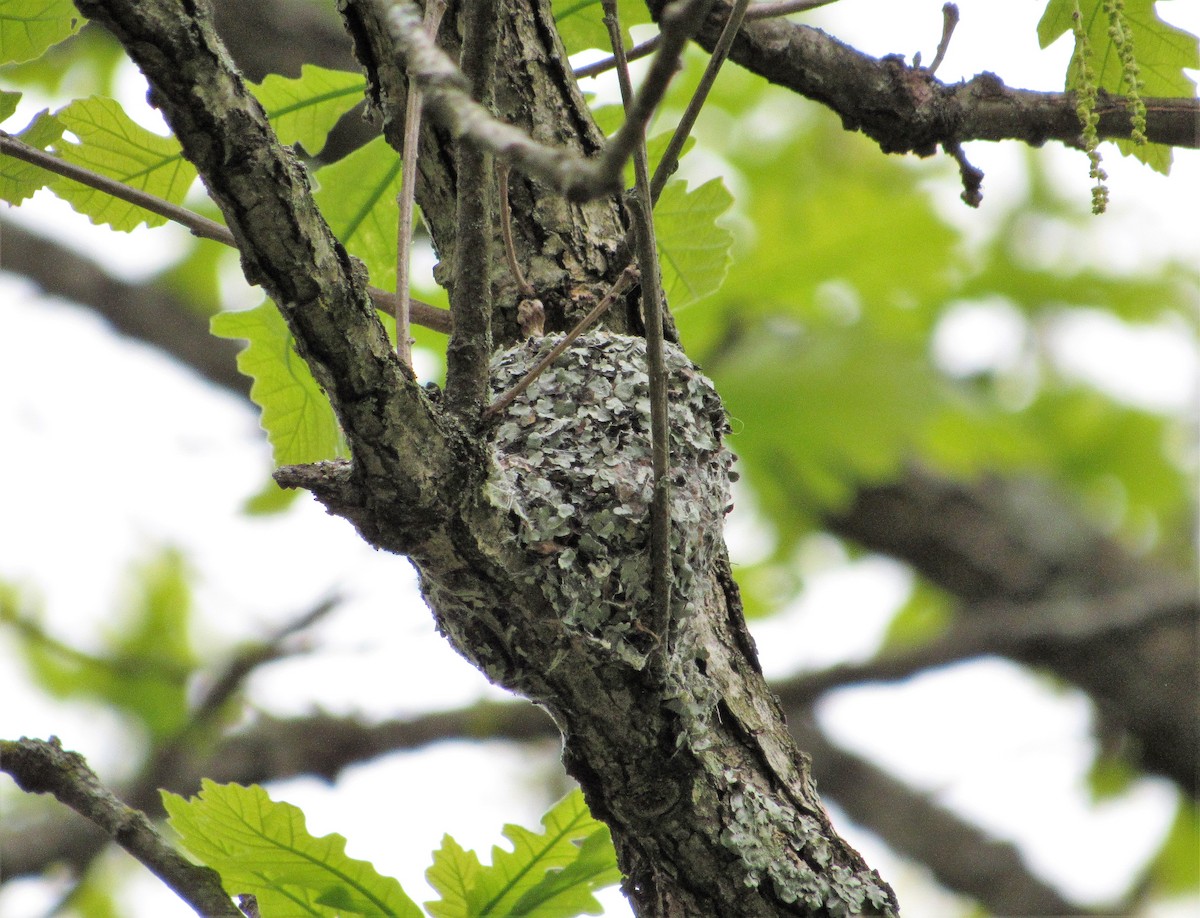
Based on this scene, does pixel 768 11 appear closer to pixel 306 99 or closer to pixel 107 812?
pixel 306 99

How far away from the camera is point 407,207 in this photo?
1.41 m

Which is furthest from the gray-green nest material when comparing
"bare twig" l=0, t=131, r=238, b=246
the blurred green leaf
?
the blurred green leaf

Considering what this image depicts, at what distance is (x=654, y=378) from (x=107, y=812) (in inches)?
32.6

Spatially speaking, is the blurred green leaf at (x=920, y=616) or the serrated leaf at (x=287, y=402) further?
the blurred green leaf at (x=920, y=616)

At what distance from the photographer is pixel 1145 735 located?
5797 mm

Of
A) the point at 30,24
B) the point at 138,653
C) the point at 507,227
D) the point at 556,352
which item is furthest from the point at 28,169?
the point at 138,653

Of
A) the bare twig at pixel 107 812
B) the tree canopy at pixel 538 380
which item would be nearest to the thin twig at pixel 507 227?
the tree canopy at pixel 538 380

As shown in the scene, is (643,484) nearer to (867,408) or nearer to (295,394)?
(295,394)

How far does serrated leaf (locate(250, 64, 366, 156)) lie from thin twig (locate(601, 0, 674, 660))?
673 mm

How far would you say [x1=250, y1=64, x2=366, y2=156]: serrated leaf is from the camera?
194 centimetres

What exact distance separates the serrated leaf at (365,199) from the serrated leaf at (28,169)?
49 cm

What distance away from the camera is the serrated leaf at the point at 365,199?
1953 mm

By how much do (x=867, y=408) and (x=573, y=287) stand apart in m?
2.80

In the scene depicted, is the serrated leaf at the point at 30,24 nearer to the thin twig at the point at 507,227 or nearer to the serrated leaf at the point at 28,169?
the serrated leaf at the point at 28,169
